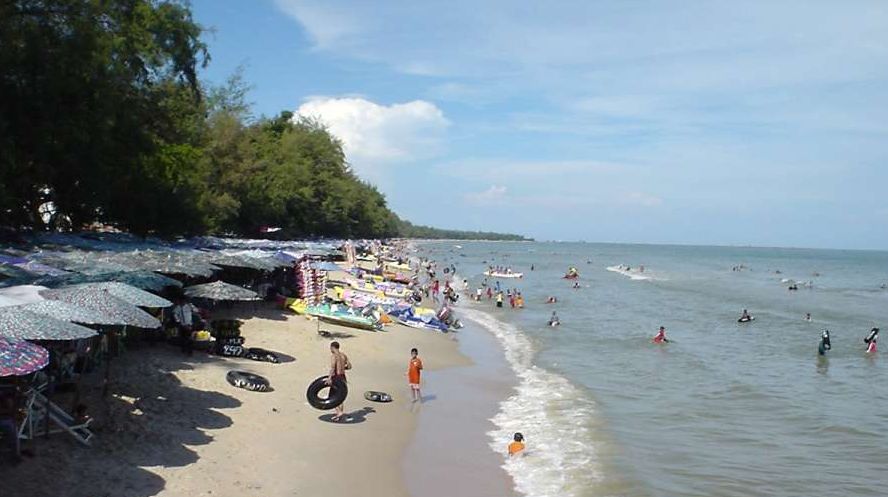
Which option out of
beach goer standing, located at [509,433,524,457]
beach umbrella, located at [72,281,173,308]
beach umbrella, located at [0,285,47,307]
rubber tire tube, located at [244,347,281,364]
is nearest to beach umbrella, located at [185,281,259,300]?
rubber tire tube, located at [244,347,281,364]

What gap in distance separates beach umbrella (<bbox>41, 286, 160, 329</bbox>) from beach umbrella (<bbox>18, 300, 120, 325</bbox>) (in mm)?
212

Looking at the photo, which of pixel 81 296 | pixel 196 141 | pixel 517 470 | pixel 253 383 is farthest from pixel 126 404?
pixel 196 141

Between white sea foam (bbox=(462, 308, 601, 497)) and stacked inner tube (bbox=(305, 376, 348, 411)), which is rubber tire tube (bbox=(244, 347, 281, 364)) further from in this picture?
white sea foam (bbox=(462, 308, 601, 497))

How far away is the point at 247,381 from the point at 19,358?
271 inches

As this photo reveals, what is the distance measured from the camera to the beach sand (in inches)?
353

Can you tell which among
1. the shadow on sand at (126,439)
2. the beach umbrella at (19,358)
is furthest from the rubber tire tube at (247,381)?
the beach umbrella at (19,358)

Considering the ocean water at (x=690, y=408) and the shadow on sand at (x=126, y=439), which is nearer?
the shadow on sand at (x=126, y=439)

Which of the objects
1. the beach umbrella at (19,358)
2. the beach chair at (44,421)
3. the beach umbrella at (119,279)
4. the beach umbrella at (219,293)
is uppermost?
the beach umbrella at (119,279)

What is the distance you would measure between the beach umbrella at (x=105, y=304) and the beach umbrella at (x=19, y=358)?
2.42 meters

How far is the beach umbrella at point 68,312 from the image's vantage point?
31.1 ft

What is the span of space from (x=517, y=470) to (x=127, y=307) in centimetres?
677

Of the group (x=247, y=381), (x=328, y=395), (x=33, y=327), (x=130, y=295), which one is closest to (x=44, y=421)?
(x=33, y=327)

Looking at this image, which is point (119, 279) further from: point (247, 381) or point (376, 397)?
point (376, 397)

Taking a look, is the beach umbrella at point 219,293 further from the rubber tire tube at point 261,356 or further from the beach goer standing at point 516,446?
the beach goer standing at point 516,446
